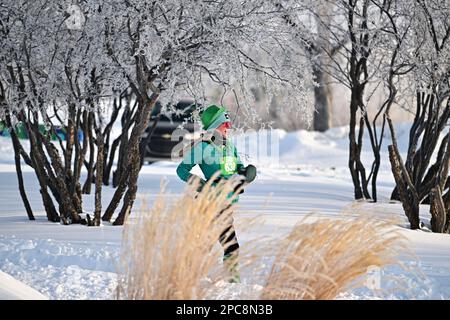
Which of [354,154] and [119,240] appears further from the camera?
[354,154]

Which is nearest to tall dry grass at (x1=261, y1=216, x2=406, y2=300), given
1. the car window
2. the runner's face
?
the runner's face

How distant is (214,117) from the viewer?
6945mm

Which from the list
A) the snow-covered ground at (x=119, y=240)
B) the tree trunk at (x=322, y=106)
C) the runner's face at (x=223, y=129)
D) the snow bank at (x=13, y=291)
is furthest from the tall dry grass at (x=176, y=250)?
the tree trunk at (x=322, y=106)

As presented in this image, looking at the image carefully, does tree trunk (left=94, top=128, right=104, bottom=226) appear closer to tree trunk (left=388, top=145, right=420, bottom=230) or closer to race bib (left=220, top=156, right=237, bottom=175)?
race bib (left=220, top=156, right=237, bottom=175)

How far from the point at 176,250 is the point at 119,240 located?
4.53m

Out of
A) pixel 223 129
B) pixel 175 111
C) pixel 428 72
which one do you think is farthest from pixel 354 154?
pixel 223 129

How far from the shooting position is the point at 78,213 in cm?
1066

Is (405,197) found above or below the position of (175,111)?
below

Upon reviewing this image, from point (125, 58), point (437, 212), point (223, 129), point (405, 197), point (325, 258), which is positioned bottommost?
point (437, 212)

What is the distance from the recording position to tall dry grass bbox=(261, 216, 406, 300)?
4633 mm

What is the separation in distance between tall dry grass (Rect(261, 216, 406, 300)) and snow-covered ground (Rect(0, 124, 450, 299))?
158 millimetres

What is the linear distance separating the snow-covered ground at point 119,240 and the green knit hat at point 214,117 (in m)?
0.78

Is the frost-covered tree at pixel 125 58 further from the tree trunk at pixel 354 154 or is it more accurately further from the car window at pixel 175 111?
the tree trunk at pixel 354 154

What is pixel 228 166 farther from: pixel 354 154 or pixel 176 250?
pixel 354 154
